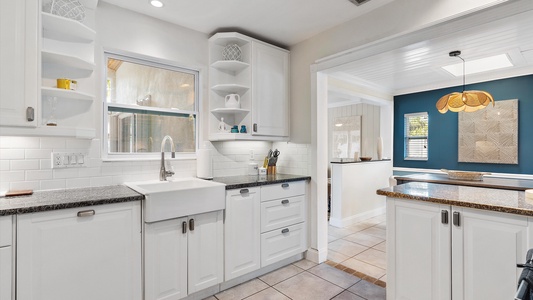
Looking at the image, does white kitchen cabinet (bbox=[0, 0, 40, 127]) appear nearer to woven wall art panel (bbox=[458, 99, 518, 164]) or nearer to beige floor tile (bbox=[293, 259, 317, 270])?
beige floor tile (bbox=[293, 259, 317, 270])

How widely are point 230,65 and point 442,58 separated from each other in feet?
9.31

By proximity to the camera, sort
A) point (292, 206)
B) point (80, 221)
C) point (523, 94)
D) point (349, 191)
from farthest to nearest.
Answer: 1. point (349, 191)
2. point (523, 94)
3. point (292, 206)
4. point (80, 221)

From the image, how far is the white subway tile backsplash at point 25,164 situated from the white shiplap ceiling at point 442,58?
9.57 ft

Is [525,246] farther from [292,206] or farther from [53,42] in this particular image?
[53,42]

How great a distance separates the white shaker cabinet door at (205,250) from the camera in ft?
6.93

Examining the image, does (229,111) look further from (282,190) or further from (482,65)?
(482,65)

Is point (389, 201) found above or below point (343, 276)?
above

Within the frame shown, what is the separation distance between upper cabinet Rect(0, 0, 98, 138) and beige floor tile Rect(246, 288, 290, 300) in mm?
1935

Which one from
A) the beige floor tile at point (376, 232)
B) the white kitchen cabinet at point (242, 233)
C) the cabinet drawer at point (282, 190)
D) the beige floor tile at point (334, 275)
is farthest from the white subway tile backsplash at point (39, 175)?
the beige floor tile at point (376, 232)

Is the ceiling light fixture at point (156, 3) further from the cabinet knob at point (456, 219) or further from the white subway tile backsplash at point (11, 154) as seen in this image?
the cabinet knob at point (456, 219)

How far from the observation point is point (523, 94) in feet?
13.5

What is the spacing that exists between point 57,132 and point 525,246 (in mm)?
3009

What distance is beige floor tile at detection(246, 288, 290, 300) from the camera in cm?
222

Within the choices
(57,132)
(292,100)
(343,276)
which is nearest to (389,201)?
(343,276)
